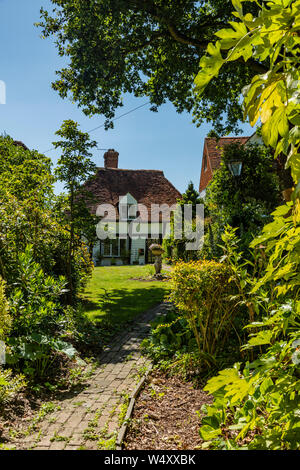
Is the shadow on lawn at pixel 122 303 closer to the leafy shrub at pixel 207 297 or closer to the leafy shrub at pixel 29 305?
the leafy shrub at pixel 29 305

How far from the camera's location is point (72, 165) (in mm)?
8125

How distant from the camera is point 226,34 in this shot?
3.20 feet

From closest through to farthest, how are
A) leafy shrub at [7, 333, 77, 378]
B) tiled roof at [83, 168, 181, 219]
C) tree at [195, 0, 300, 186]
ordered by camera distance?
tree at [195, 0, 300, 186], leafy shrub at [7, 333, 77, 378], tiled roof at [83, 168, 181, 219]

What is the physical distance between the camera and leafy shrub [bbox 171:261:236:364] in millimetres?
4523

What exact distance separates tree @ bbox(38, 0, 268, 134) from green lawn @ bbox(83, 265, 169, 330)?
6.21m

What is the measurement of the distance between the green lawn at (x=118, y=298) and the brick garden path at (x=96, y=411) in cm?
178

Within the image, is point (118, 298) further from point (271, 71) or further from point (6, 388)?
point (271, 71)

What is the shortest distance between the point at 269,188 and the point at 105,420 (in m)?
11.3

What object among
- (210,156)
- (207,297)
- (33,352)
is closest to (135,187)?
(210,156)

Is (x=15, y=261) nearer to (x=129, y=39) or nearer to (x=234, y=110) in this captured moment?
(x=129, y=39)

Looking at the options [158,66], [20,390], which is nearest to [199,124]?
[158,66]

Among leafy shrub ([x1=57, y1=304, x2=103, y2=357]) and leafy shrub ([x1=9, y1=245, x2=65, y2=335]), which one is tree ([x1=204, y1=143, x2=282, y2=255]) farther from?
leafy shrub ([x1=9, y1=245, x2=65, y2=335])

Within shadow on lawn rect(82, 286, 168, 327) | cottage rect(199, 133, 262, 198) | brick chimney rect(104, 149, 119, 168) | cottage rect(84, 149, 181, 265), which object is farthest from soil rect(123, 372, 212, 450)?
brick chimney rect(104, 149, 119, 168)

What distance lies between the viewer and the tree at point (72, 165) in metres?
8.06
